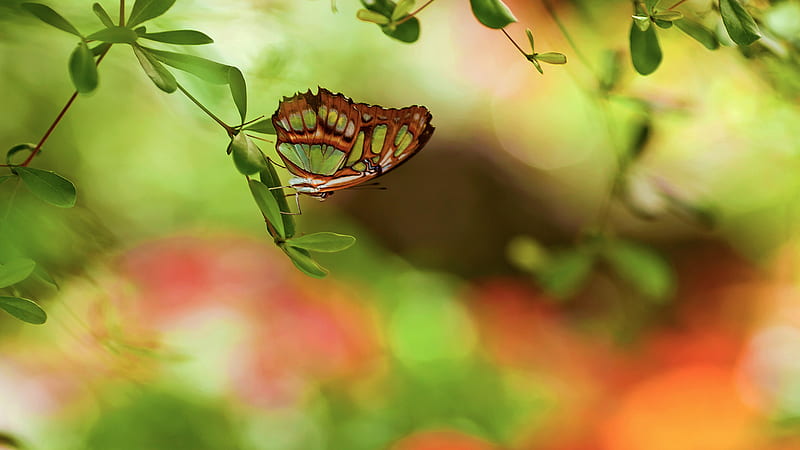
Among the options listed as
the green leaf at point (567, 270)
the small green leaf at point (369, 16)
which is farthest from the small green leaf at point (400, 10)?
the green leaf at point (567, 270)

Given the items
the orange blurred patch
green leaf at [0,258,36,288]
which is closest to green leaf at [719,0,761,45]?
green leaf at [0,258,36,288]

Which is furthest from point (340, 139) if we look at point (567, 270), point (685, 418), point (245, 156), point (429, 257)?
point (429, 257)

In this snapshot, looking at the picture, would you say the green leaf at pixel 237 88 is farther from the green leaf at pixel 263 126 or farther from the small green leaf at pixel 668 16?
the small green leaf at pixel 668 16

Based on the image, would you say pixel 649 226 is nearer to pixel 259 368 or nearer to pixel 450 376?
pixel 450 376

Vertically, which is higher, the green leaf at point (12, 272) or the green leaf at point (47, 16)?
the green leaf at point (47, 16)

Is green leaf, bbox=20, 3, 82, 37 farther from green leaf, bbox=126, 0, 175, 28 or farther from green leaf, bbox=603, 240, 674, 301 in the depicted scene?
green leaf, bbox=603, 240, 674, 301

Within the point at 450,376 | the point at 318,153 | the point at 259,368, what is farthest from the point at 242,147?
the point at 450,376
